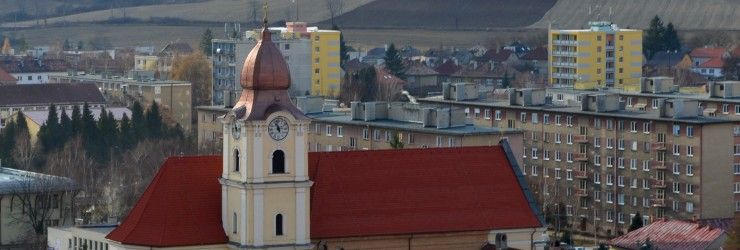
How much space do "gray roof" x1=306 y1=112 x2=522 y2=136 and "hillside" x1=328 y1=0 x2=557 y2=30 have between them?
3685 inches

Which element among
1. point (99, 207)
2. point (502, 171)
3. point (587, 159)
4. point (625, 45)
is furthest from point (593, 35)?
point (502, 171)

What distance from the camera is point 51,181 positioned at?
3066 inches

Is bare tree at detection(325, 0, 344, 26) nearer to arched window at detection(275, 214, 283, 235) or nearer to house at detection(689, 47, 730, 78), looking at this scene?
house at detection(689, 47, 730, 78)

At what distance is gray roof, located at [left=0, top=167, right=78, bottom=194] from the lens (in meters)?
77.0

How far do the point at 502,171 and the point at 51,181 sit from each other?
65.5 feet

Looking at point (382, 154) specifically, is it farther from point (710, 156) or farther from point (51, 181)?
point (710, 156)

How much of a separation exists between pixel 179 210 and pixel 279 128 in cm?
291

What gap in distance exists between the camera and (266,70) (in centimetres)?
5869

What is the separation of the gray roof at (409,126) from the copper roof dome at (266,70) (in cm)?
2176

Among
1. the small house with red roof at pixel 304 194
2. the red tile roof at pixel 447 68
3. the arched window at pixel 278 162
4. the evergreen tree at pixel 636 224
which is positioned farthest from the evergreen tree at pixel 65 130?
the red tile roof at pixel 447 68

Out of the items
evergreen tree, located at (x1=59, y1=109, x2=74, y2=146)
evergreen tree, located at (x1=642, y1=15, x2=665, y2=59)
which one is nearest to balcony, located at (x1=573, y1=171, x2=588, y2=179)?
evergreen tree, located at (x1=59, y1=109, x2=74, y2=146)

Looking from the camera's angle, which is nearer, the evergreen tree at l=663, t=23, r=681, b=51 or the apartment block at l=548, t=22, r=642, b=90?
the apartment block at l=548, t=22, r=642, b=90

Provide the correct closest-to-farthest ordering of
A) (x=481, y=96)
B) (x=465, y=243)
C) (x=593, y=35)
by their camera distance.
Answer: (x=465, y=243)
(x=481, y=96)
(x=593, y=35)

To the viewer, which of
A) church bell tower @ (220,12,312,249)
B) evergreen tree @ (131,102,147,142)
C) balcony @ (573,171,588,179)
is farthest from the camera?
evergreen tree @ (131,102,147,142)
